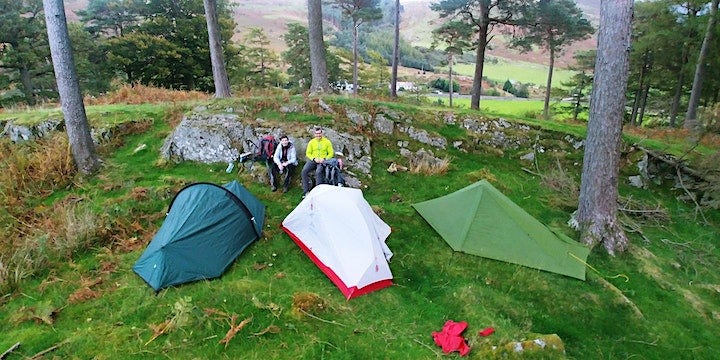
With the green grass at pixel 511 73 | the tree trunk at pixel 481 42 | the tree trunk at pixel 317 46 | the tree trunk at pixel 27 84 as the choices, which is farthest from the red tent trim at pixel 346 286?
the green grass at pixel 511 73

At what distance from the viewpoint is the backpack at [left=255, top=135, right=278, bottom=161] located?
29.5 feet

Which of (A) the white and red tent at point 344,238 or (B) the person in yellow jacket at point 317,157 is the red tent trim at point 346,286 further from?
(B) the person in yellow jacket at point 317,157

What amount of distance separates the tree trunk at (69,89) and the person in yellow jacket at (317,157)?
4.74m

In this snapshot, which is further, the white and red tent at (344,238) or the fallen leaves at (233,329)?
the white and red tent at (344,238)

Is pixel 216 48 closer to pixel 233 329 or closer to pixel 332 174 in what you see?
pixel 332 174

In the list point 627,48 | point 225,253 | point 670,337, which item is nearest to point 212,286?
point 225,253

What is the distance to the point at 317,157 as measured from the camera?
870 cm

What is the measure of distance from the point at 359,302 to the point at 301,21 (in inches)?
4323

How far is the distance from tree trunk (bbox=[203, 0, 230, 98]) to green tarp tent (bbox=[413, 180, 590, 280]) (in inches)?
343

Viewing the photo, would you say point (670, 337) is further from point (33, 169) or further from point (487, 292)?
point (33, 169)

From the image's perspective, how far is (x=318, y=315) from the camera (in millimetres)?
5332

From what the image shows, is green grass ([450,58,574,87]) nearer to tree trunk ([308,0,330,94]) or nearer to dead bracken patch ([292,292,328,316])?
tree trunk ([308,0,330,94])

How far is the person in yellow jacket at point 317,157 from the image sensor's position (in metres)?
8.59

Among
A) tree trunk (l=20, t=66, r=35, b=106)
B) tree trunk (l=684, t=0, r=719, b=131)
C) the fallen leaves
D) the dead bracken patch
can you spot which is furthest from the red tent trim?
tree trunk (l=20, t=66, r=35, b=106)
